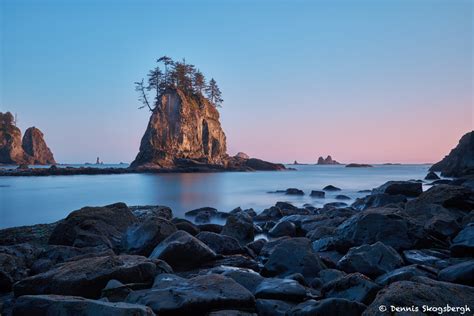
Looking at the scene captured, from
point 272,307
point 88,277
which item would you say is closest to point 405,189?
point 272,307

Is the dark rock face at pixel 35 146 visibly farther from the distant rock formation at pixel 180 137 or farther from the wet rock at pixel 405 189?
the wet rock at pixel 405 189

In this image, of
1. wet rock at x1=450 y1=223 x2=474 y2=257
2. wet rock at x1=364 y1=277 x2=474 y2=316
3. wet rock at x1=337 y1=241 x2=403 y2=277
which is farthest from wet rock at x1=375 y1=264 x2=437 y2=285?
wet rock at x1=450 y1=223 x2=474 y2=257

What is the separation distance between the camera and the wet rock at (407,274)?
4500 millimetres

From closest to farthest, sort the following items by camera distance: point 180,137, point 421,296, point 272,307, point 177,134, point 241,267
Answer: point 421,296 → point 272,307 → point 241,267 → point 177,134 → point 180,137

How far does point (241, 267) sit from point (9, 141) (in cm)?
11179

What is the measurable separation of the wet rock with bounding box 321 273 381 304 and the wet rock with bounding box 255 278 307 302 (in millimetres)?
331

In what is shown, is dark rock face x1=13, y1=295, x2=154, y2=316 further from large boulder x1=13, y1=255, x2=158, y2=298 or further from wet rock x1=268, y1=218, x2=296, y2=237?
wet rock x1=268, y1=218, x2=296, y2=237

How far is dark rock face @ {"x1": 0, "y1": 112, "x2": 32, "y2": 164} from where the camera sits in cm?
9859

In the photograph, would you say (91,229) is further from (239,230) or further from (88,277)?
(88,277)

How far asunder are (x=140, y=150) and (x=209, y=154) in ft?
46.8

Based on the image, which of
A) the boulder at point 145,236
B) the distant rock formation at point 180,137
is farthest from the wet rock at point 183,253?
the distant rock formation at point 180,137

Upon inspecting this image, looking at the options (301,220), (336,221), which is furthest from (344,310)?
(301,220)

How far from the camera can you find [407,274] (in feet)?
14.8

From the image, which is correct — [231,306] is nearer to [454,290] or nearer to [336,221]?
[454,290]
